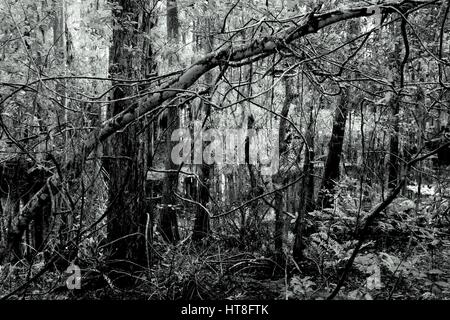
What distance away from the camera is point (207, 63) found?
13.4 ft

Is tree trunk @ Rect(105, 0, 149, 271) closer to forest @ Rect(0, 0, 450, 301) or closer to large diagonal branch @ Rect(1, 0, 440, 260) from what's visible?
forest @ Rect(0, 0, 450, 301)

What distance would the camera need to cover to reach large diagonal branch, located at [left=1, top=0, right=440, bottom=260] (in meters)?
3.54

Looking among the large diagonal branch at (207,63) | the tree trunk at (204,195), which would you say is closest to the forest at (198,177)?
the large diagonal branch at (207,63)

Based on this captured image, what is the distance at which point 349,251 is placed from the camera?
5168 mm

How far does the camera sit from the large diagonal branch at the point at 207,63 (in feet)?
11.6

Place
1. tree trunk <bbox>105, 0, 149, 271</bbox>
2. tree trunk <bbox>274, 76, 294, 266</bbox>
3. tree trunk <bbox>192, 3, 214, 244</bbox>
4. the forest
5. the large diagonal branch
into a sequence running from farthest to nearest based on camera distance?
tree trunk <bbox>192, 3, 214, 244</bbox>
tree trunk <bbox>274, 76, 294, 266</bbox>
tree trunk <bbox>105, 0, 149, 271</bbox>
the forest
the large diagonal branch

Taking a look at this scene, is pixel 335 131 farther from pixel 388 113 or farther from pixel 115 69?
pixel 115 69

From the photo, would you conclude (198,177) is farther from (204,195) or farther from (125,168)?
(204,195)

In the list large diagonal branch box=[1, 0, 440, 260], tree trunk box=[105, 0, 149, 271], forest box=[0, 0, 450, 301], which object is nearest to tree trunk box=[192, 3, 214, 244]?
forest box=[0, 0, 450, 301]

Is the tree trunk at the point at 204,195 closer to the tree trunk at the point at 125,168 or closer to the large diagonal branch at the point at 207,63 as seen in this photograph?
the tree trunk at the point at 125,168
